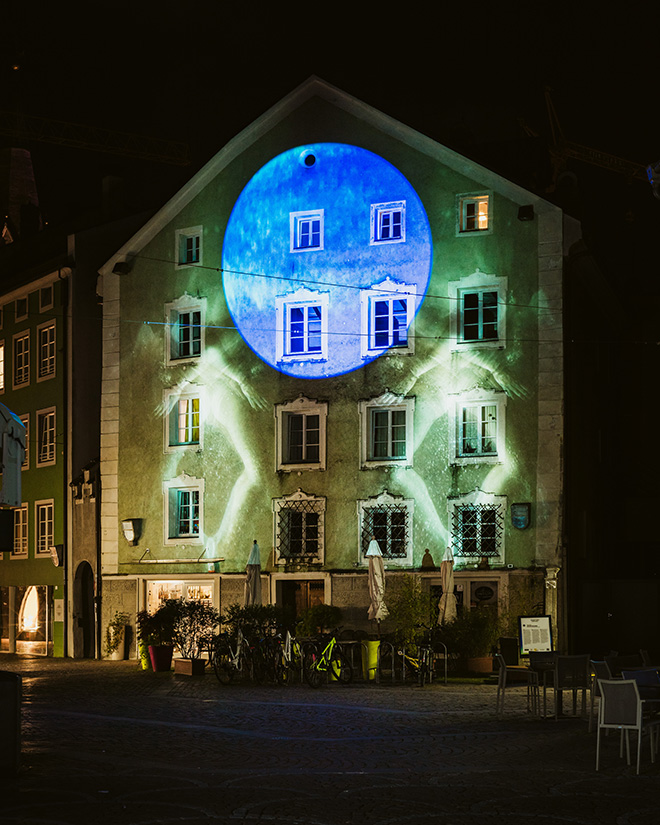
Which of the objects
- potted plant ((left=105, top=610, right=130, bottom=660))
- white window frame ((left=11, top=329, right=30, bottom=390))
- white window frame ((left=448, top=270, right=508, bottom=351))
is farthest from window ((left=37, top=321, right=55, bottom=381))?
white window frame ((left=448, top=270, right=508, bottom=351))

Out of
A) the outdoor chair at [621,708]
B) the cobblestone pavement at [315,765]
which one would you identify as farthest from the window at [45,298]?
the outdoor chair at [621,708]

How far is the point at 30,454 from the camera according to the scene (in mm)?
43094

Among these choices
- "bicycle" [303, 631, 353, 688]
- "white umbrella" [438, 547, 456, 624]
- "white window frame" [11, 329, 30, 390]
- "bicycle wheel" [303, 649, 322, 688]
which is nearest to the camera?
"bicycle wheel" [303, 649, 322, 688]

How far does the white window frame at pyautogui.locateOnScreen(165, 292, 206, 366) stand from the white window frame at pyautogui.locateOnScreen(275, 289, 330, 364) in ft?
8.74

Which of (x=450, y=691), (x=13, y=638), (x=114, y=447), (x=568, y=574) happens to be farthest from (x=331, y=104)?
(x=13, y=638)

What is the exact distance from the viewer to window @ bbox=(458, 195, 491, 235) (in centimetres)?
3319

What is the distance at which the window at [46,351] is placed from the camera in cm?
4203

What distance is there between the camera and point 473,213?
33.4m

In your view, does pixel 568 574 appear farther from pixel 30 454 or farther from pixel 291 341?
pixel 30 454

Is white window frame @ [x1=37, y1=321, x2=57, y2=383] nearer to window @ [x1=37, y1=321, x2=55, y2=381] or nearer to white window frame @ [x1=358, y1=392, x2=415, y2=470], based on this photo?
window @ [x1=37, y1=321, x2=55, y2=381]

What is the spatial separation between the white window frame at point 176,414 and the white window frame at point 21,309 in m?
→ 9.39

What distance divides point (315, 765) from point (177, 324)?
24.6 m

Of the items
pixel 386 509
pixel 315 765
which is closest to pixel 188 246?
pixel 386 509

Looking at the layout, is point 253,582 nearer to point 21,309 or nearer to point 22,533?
point 22,533
